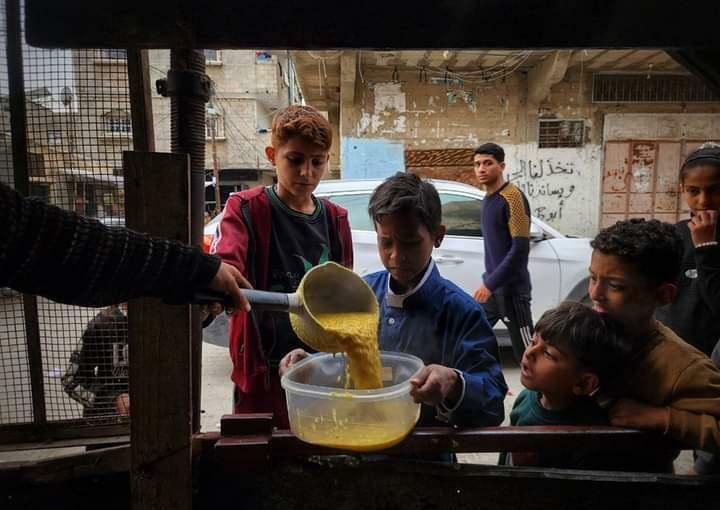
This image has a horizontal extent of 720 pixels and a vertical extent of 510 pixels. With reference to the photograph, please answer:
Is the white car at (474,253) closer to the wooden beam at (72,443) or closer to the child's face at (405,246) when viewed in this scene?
the child's face at (405,246)

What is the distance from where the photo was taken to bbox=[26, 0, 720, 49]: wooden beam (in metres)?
0.96

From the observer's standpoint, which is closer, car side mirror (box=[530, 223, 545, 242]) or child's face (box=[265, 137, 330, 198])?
child's face (box=[265, 137, 330, 198])

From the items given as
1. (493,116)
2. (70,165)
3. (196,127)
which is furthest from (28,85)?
(493,116)

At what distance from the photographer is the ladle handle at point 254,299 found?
0.99 metres

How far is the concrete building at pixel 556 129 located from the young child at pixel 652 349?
8708 millimetres

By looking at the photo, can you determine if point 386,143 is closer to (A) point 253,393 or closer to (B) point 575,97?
(B) point 575,97

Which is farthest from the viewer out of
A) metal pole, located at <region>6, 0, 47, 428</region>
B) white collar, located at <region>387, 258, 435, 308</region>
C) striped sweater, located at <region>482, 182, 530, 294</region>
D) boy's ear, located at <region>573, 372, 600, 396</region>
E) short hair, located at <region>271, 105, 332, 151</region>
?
striped sweater, located at <region>482, 182, 530, 294</region>

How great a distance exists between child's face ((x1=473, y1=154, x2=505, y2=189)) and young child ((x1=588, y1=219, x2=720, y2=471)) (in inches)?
86.9

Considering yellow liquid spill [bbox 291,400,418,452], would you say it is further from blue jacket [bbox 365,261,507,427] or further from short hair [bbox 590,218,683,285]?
short hair [bbox 590,218,683,285]

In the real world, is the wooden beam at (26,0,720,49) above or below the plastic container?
above

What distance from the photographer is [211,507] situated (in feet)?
3.76

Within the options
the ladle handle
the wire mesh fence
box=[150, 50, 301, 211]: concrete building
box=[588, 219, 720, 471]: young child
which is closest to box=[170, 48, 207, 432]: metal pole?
the ladle handle

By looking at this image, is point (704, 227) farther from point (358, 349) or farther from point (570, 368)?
point (358, 349)

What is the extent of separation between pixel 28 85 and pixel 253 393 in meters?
1.28
